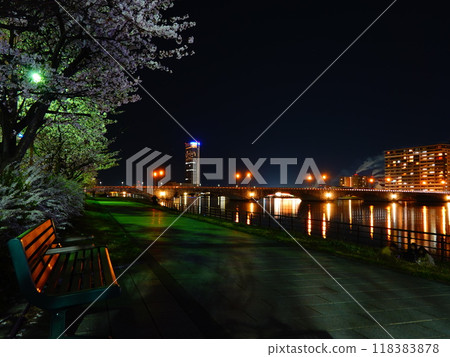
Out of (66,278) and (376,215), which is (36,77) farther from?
(376,215)

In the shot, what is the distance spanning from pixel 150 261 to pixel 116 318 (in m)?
3.57

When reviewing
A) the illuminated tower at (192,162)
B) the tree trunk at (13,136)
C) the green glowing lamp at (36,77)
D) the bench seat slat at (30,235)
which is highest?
the illuminated tower at (192,162)

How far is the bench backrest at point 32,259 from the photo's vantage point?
3.04 m

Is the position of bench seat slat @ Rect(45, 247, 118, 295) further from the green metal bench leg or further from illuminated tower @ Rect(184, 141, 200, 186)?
illuminated tower @ Rect(184, 141, 200, 186)

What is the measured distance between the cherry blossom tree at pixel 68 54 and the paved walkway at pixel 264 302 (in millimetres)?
4725

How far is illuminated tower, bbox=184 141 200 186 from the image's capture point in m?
163

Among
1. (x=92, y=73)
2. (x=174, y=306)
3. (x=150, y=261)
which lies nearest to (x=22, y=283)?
(x=174, y=306)

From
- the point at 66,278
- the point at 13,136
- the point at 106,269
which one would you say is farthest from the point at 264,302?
the point at 13,136

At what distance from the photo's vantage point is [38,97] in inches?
305

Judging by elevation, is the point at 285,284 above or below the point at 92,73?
below

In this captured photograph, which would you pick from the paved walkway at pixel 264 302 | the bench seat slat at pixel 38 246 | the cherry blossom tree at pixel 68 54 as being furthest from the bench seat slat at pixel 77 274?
the cherry blossom tree at pixel 68 54

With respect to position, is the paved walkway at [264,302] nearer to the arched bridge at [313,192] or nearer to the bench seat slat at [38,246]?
the bench seat slat at [38,246]

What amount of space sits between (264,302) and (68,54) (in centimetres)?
912

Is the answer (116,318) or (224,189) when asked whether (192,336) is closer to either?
(116,318)
